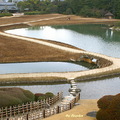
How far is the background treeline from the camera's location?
333 feet

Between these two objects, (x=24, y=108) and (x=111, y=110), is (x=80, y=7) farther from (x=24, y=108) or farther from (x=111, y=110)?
(x=111, y=110)

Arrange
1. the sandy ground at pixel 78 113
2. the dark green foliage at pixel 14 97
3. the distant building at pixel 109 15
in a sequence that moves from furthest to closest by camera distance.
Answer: the distant building at pixel 109 15 → the dark green foliage at pixel 14 97 → the sandy ground at pixel 78 113

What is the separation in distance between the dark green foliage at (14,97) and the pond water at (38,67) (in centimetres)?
1374

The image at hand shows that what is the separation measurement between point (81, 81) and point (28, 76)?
5.44 meters

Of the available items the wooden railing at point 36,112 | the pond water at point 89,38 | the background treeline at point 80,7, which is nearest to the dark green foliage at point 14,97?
the wooden railing at point 36,112

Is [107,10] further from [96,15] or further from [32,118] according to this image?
[32,118]

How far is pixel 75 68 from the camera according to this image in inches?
1319

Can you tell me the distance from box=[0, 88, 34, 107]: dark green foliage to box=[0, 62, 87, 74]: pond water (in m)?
13.7

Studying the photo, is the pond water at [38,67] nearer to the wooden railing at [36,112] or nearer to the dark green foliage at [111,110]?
the wooden railing at [36,112]

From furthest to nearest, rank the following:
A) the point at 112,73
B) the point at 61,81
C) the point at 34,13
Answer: the point at 34,13, the point at 112,73, the point at 61,81

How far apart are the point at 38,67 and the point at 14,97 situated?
1667cm

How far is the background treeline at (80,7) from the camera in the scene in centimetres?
10162

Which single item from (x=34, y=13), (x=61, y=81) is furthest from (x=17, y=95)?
(x=34, y=13)

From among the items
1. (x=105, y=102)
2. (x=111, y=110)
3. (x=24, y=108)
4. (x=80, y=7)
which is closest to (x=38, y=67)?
(x=24, y=108)
